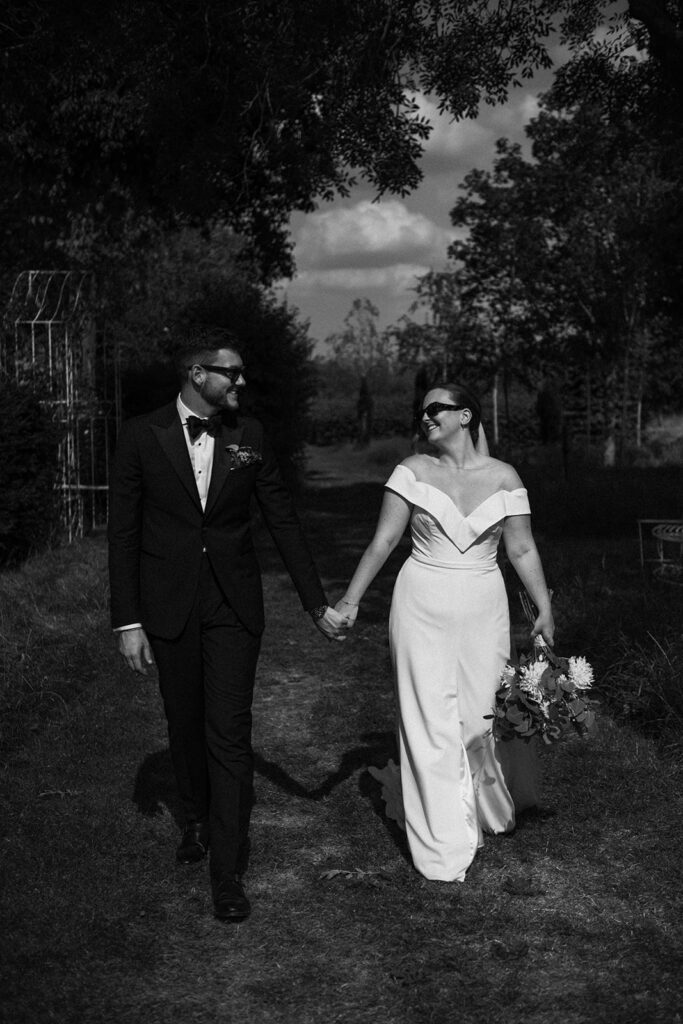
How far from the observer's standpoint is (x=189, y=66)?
13.3m

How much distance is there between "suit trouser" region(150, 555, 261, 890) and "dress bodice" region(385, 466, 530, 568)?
863 millimetres

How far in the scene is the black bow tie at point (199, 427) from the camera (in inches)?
190

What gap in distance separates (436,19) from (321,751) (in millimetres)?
7940

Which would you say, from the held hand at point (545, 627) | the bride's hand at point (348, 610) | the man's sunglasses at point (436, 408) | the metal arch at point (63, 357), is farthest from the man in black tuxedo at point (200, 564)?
the metal arch at point (63, 357)

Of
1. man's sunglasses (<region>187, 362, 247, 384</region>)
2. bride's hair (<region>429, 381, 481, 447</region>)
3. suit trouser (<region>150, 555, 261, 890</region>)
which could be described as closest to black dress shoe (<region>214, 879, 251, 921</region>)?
suit trouser (<region>150, 555, 261, 890</region>)

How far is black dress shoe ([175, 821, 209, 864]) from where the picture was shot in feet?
17.0

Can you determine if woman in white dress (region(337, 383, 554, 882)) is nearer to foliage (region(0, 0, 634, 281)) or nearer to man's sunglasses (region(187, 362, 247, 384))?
man's sunglasses (region(187, 362, 247, 384))

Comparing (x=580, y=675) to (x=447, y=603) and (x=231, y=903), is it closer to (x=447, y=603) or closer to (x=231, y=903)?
(x=447, y=603)

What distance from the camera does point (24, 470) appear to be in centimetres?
1212

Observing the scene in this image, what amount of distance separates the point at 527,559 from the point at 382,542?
0.63 meters

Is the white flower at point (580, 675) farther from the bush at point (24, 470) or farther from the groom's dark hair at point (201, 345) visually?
the bush at point (24, 470)

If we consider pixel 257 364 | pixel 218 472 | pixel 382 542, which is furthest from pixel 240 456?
pixel 257 364

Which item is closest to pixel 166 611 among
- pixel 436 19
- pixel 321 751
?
Result: pixel 321 751

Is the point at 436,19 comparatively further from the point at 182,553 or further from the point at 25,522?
the point at 182,553
